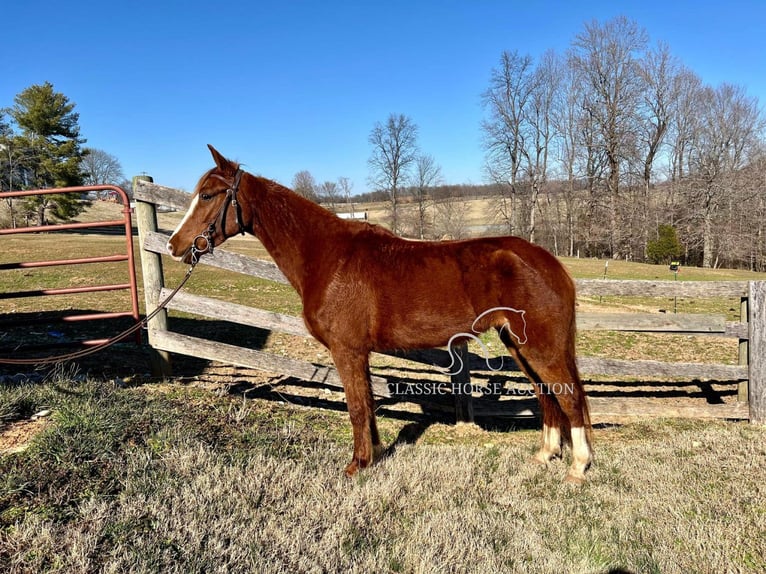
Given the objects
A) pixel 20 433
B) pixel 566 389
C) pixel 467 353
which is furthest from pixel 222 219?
pixel 566 389

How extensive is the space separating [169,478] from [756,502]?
4278 millimetres

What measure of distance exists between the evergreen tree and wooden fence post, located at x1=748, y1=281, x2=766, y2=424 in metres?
41.9

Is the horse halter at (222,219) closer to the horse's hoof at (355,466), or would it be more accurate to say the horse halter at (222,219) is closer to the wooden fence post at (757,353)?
the horse's hoof at (355,466)

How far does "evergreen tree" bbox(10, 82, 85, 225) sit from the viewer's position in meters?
34.3

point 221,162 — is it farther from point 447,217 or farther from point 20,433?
point 447,217

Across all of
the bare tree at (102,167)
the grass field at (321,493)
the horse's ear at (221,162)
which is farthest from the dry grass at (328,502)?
the bare tree at (102,167)

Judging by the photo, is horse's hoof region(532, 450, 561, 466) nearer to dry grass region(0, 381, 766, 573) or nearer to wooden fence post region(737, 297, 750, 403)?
dry grass region(0, 381, 766, 573)

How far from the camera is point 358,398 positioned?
147 inches

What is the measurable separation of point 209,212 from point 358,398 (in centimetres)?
204

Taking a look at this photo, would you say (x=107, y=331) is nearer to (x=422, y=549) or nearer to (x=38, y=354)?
(x=38, y=354)

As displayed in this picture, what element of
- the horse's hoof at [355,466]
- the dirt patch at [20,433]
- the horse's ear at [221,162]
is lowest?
the horse's hoof at [355,466]

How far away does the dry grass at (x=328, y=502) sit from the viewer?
2.45 m

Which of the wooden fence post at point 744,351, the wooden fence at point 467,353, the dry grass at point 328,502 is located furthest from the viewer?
the wooden fence post at point 744,351

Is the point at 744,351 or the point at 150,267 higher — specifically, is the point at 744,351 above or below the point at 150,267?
below
